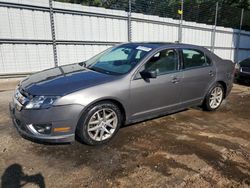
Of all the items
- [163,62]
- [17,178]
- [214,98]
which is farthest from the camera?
[214,98]

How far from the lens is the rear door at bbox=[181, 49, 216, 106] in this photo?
15.1ft

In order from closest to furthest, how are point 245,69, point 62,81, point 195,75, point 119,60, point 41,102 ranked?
point 41,102
point 62,81
point 119,60
point 195,75
point 245,69

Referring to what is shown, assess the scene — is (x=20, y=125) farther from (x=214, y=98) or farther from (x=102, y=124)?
(x=214, y=98)

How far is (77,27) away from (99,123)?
5.96 metres

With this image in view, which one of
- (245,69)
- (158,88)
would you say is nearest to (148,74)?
(158,88)

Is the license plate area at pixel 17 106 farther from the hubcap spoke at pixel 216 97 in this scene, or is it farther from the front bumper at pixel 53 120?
the hubcap spoke at pixel 216 97

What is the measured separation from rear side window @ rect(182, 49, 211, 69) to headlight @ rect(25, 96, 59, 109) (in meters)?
2.61

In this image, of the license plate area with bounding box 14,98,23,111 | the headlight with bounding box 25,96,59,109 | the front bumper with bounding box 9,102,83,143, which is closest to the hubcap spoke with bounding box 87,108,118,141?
the front bumper with bounding box 9,102,83,143

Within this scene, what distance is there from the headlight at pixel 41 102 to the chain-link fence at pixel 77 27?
5.11 metres

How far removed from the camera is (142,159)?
3295 millimetres

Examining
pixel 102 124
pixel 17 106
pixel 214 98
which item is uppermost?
pixel 17 106

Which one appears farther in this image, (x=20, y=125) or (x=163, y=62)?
(x=163, y=62)

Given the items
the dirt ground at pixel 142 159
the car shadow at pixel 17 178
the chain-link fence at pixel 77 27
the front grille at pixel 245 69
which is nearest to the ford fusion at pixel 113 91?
the dirt ground at pixel 142 159

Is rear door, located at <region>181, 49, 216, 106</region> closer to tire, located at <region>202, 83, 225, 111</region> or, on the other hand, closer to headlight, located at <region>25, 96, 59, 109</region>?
tire, located at <region>202, 83, 225, 111</region>
